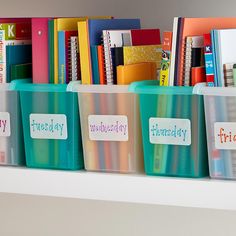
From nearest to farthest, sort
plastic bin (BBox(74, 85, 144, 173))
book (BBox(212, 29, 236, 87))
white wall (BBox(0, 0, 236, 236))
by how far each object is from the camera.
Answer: book (BBox(212, 29, 236, 87))
plastic bin (BBox(74, 85, 144, 173))
white wall (BBox(0, 0, 236, 236))

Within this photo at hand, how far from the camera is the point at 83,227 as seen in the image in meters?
1.72

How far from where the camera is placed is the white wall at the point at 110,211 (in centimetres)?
158

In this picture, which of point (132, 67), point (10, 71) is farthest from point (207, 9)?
point (10, 71)

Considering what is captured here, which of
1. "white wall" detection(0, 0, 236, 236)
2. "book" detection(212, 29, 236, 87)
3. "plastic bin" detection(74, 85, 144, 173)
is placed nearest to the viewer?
"book" detection(212, 29, 236, 87)

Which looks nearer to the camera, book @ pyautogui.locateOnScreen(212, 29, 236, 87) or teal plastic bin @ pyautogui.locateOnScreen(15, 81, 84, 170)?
book @ pyautogui.locateOnScreen(212, 29, 236, 87)

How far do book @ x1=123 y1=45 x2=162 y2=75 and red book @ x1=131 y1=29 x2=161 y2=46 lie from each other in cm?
2

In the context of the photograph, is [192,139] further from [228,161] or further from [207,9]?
[207,9]

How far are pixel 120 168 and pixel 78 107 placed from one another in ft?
0.42

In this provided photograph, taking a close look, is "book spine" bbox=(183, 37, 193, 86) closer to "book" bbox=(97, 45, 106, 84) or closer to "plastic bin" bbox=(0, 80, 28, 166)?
"book" bbox=(97, 45, 106, 84)

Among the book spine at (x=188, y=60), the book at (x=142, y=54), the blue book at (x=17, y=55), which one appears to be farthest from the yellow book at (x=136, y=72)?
the blue book at (x=17, y=55)

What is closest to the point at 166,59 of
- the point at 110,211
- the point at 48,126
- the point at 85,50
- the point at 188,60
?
the point at 188,60

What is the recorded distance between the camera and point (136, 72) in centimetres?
129

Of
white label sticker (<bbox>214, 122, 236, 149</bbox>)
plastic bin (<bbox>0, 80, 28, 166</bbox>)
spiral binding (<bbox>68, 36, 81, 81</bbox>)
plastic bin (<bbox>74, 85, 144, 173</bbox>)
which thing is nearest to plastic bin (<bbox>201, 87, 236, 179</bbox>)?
white label sticker (<bbox>214, 122, 236, 149</bbox>)

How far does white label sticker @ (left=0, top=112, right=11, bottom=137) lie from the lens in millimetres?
1348
